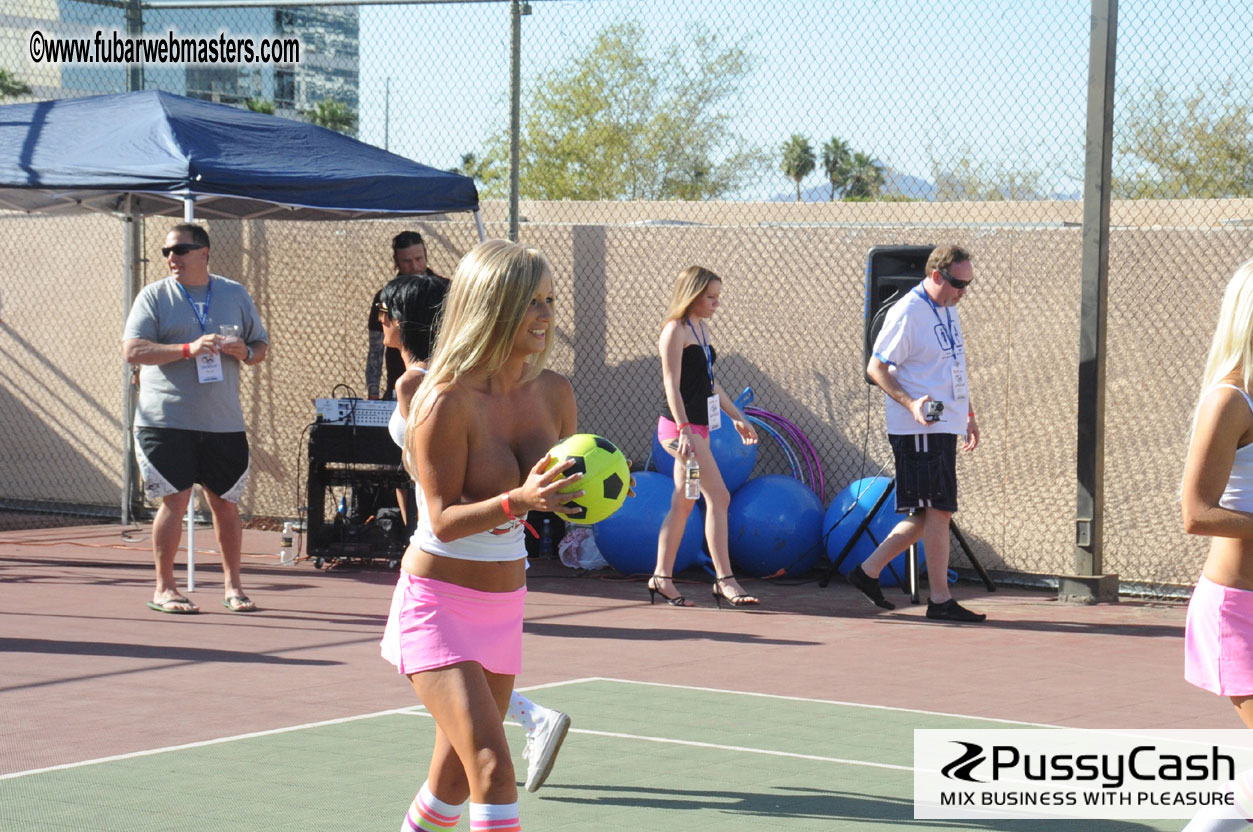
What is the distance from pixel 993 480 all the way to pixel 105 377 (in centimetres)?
788

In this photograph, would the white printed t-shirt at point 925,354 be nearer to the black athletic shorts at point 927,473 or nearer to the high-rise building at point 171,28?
the black athletic shorts at point 927,473

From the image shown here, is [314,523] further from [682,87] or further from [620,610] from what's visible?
[682,87]

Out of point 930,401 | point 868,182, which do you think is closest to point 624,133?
point 868,182

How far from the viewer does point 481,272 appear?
154 inches

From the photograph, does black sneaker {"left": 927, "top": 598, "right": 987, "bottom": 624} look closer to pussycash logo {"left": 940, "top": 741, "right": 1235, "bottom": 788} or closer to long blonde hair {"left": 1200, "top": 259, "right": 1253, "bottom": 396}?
pussycash logo {"left": 940, "top": 741, "right": 1235, "bottom": 788}

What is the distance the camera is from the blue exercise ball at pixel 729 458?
37.0 feet

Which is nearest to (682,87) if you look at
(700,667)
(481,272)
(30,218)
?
(30,218)

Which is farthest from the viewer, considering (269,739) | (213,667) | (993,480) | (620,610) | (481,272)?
(993,480)

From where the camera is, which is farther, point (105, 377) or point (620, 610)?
point (105, 377)

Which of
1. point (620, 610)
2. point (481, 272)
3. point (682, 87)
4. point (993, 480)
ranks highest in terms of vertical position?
point (682, 87)

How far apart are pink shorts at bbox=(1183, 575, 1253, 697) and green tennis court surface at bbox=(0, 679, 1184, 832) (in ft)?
4.62

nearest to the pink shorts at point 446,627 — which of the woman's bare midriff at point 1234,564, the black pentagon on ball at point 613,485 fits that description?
the black pentagon on ball at point 613,485

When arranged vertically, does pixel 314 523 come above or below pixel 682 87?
below

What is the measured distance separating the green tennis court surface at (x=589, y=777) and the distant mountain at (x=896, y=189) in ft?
21.8
